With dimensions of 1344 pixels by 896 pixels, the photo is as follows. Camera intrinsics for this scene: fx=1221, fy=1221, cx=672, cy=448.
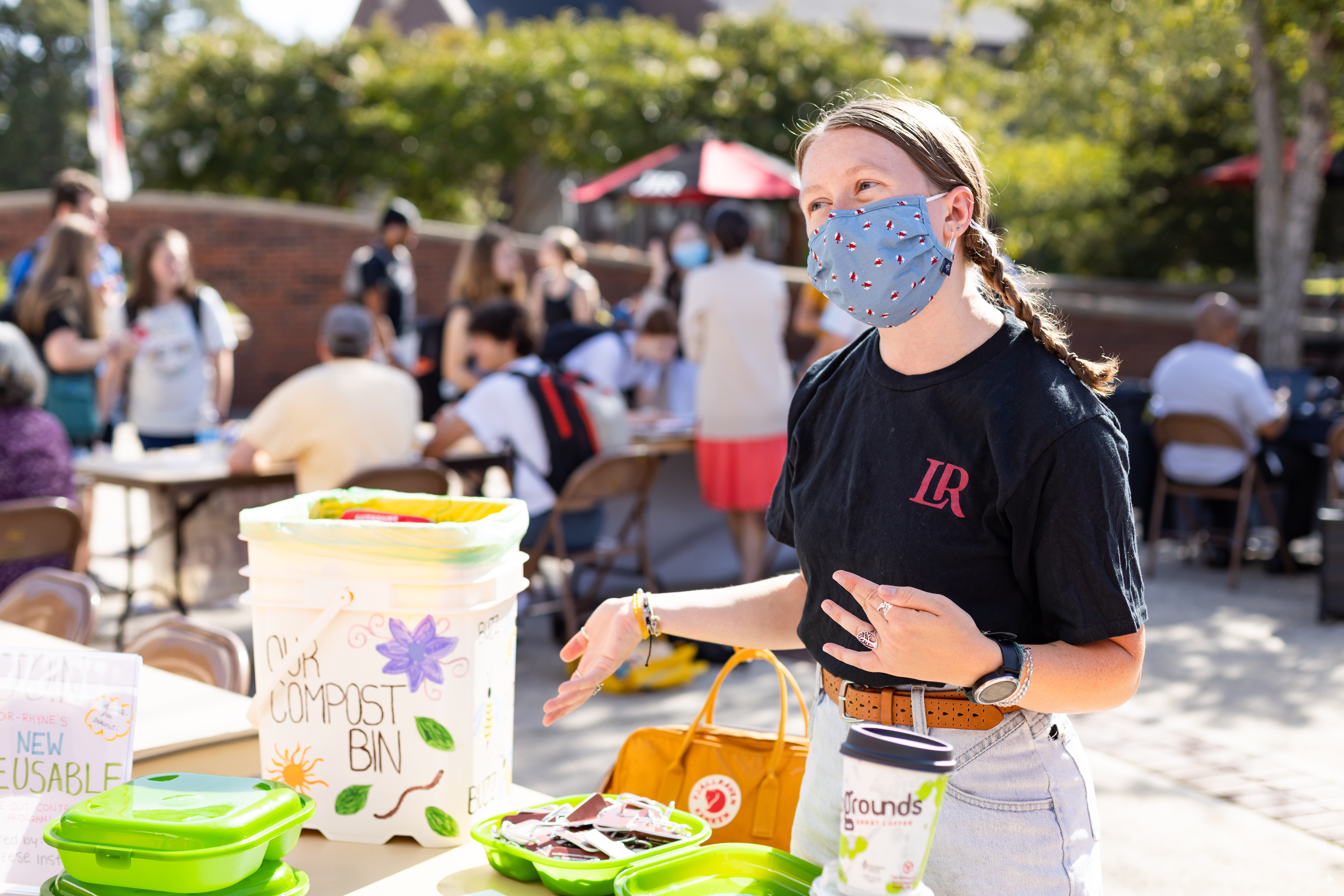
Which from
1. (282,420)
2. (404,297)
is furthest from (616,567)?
(404,297)

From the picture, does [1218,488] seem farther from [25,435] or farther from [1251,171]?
[1251,171]

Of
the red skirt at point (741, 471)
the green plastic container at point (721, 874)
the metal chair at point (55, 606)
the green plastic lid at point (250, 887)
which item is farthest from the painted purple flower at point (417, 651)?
the red skirt at point (741, 471)

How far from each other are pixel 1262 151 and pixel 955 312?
10.1 metres

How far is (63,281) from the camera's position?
5.85m

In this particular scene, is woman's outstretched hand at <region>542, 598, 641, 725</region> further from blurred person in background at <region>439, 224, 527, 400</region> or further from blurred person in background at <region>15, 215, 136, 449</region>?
blurred person in background at <region>15, 215, 136, 449</region>

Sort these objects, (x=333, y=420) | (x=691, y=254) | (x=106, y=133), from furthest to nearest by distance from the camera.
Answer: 1. (x=106, y=133)
2. (x=691, y=254)
3. (x=333, y=420)

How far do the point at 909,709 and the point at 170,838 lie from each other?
0.87 m

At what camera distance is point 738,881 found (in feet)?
4.73

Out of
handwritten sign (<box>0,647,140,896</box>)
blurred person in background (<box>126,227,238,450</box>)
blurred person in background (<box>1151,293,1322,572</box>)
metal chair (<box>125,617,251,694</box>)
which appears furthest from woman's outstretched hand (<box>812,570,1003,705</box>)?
blurred person in background (<box>1151,293,1322,572</box>)

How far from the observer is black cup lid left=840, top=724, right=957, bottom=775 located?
1.10 metres

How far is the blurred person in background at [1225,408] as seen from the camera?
6770 mm

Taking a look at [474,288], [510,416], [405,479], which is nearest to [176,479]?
[405,479]

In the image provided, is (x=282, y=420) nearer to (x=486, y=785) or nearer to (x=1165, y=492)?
(x=486, y=785)

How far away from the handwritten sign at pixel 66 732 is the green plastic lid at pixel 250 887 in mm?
204
